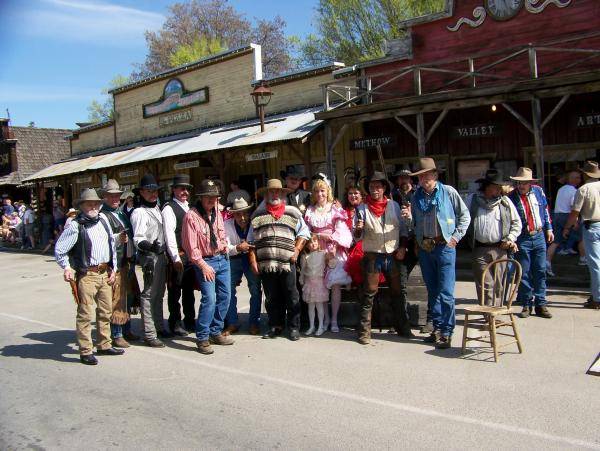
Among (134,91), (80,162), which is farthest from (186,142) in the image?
(80,162)

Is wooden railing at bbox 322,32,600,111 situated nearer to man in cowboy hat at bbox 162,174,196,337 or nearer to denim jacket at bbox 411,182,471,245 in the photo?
denim jacket at bbox 411,182,471,245

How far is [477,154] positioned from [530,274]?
22.2ft

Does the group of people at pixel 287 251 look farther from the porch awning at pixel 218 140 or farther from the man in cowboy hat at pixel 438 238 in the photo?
the porch awning at pixel 218 140

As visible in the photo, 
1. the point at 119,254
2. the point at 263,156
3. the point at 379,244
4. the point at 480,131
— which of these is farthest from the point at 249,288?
the point at 263,156

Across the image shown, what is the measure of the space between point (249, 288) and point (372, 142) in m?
7.77

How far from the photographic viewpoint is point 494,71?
1341 cm

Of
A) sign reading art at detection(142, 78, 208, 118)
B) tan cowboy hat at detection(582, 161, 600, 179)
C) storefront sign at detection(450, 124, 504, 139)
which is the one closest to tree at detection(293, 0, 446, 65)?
sign reading art at detection(142, 78, 208, 118)

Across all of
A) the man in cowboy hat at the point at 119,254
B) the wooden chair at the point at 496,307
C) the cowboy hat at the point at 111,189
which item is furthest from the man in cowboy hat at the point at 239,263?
the wooden chair at the point at 496,307

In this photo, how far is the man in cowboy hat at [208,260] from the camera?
6629mm

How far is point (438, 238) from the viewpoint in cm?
638

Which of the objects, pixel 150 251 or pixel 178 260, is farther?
pixel 150 251

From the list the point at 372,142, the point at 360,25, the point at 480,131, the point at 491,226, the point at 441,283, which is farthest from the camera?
the point at 360,25

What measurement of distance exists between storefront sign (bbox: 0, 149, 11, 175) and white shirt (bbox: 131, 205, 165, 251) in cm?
3496

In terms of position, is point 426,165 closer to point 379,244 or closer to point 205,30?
point 379,244
